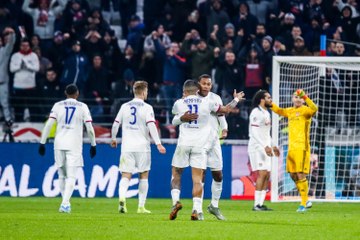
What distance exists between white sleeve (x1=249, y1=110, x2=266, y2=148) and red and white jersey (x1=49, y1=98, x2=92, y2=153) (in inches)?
132

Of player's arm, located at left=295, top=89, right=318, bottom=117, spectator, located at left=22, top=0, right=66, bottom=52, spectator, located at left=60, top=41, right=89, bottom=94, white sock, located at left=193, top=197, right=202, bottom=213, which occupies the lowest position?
white sock, located at left=193, top=197, right=202, bottom=213

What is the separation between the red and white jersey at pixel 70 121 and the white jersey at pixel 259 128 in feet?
11.1

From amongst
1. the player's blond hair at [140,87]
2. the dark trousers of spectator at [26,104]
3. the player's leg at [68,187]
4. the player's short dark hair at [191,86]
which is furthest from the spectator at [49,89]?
the player's short dark hair at [191,86]

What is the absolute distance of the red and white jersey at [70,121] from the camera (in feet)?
65.9

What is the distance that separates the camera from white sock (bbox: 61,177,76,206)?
Result: 19484 mm

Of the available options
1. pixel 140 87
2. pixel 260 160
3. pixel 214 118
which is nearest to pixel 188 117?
pixel 214 118

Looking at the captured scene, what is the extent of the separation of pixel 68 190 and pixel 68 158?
714 millimetres

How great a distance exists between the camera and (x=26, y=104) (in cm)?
2772

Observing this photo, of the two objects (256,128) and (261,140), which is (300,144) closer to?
(261,140)

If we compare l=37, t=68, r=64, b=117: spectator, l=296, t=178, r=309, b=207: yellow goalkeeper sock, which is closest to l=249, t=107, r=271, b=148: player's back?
l=296, t=178, r=309, b=207: yellow goalkeeper sock

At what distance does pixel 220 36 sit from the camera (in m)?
28.8

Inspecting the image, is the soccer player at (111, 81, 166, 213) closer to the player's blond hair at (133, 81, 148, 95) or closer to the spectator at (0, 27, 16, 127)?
the player's blond hair at (133, 81, 148, 95)

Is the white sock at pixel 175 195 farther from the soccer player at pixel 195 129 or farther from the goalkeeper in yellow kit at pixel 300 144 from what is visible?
the goalkeeper in yellow kit at pixel 300 144

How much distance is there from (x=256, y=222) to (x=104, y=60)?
12900 mm
